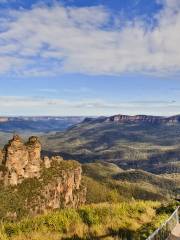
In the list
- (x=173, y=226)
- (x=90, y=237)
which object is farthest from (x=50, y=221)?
(x=173, y=226)

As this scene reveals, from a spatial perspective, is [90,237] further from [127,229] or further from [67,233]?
[127,229]

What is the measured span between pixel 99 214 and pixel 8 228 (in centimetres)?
662

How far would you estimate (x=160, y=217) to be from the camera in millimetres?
27844

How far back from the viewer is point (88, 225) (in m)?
24.0

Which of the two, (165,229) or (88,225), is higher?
(165,229)

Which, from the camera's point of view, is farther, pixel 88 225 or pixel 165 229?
pixel 88 225

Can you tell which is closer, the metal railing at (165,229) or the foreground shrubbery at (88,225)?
the metal railing at (165,229)

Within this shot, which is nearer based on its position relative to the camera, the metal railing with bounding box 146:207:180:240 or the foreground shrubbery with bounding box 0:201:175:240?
the metal railing with bounding box 146:207:180:240

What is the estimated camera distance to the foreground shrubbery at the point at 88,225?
21.0 meters

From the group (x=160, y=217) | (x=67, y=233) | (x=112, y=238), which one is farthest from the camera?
(x=160, y=217)

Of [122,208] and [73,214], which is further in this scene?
[122,208]

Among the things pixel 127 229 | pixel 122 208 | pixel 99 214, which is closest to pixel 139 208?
pixel 122 208

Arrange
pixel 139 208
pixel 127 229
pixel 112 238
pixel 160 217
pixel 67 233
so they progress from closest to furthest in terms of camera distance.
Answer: pixel 112 238, pixel 67 233, pixel 127 229, pixel 160 217, pixel 139 208

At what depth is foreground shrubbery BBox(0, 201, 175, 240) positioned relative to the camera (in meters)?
21.0
